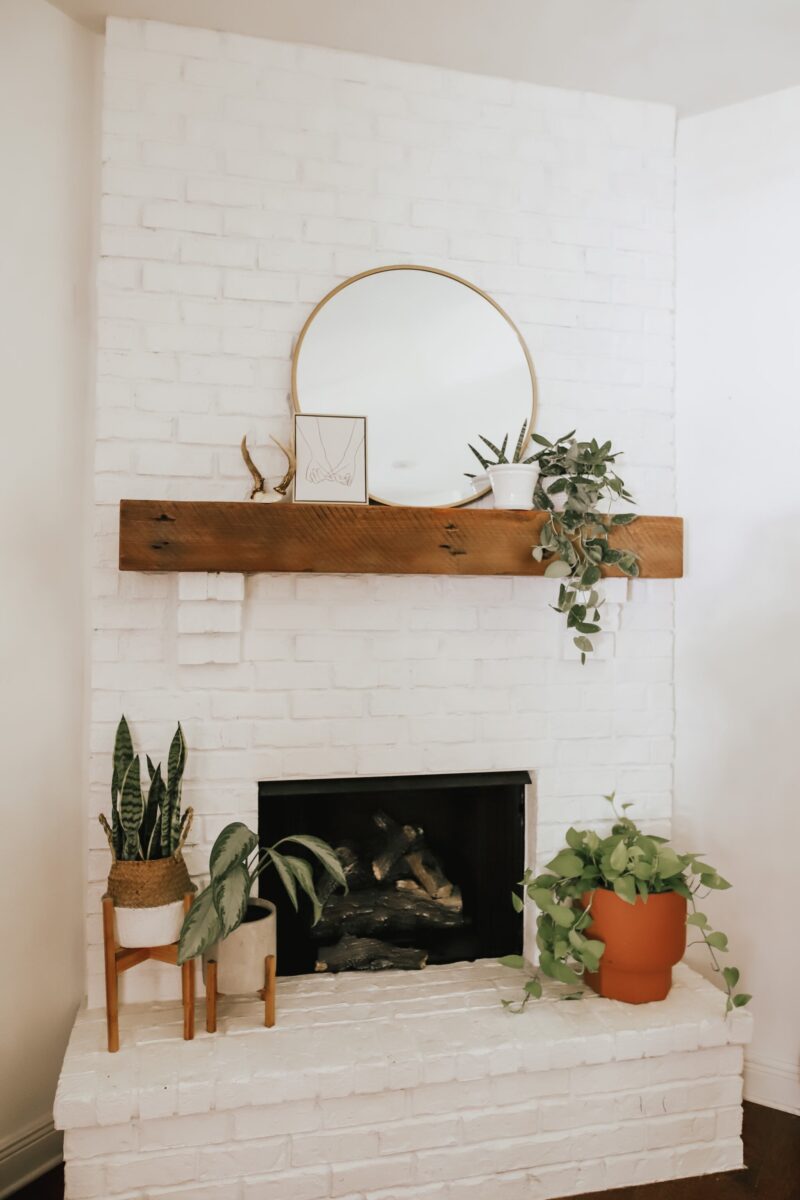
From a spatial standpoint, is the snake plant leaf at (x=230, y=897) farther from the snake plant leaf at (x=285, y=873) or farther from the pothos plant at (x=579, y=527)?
the pothos plant at (x=579, y=527)

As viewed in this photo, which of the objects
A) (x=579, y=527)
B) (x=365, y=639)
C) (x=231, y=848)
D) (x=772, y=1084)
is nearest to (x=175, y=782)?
(x=231, y=848)

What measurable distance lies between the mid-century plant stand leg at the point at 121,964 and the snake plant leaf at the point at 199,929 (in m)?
0.08

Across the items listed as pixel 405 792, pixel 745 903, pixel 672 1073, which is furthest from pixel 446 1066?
pixel 745 903

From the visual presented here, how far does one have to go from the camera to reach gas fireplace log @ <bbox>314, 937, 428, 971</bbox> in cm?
228

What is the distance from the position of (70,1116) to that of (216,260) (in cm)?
190

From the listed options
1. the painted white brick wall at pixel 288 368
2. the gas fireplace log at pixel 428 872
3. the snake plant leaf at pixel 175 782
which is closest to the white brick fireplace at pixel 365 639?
the painted white brick wall at pixel 288 368

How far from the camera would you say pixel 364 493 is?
6.72 ft

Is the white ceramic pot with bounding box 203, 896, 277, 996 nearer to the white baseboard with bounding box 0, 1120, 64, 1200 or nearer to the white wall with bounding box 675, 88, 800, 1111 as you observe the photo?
the white baseboard with bounding box 0, 1120, 64, 1200

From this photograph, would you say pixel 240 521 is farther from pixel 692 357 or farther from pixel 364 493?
pixel 692 357

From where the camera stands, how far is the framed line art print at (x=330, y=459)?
2.02 m

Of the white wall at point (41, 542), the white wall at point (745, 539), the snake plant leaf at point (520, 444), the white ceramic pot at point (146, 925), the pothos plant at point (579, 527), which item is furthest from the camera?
the white wall at point (745, 539)

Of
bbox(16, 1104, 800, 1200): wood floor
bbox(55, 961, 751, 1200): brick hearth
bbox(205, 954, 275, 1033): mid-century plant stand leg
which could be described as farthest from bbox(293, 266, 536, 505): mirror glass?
bbox(16, 1104, 800, 1200): wood floor

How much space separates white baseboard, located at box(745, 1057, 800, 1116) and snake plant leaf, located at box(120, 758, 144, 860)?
1692 millimetres

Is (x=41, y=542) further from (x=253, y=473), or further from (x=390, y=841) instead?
(x=390, y=841)
